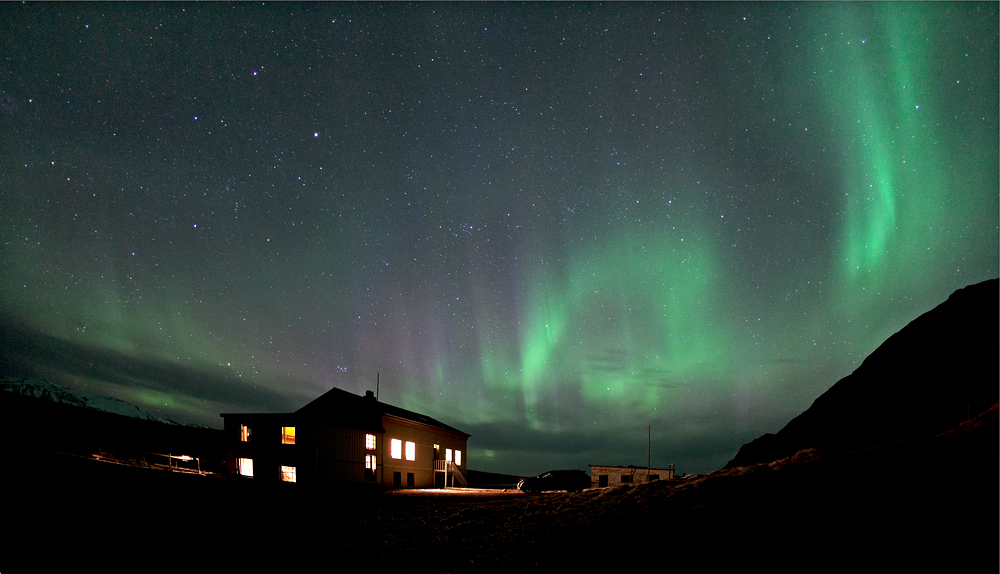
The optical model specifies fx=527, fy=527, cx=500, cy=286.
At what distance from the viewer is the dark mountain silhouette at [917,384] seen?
799 inches

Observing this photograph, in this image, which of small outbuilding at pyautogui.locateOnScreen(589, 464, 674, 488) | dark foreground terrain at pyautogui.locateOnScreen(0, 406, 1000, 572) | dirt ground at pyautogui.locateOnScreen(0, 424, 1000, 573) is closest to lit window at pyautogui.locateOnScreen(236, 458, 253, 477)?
dirt ground at pyautogui.locateOnScreen(0, 424, 1000, 573)

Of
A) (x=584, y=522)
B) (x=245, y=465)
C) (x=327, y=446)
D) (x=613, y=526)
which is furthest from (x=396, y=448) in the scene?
(x=613, y=526)

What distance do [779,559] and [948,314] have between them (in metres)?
24.3

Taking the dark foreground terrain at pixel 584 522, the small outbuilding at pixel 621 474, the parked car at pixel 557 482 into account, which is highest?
the dark foreground terrain at pixel 584 522

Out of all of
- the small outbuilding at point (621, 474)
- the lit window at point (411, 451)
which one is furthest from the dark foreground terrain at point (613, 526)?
the small outbuilding at point (621, 474)

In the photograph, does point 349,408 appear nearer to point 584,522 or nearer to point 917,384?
point 584,522

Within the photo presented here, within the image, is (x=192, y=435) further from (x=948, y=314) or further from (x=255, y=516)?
(x=948, y=314)

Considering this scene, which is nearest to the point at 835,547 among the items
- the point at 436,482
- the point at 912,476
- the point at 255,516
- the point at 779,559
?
the point at 779,559

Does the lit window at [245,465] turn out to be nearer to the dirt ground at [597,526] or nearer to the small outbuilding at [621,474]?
the dirt ground at [597,526]

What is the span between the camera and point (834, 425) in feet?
93.6

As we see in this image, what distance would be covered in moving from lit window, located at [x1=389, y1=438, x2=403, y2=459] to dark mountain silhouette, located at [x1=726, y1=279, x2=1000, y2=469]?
72.3ft

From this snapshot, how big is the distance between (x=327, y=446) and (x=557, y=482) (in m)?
12.9

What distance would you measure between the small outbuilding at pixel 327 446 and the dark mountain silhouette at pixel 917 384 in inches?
867

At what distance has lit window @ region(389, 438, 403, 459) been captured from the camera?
3359cm
